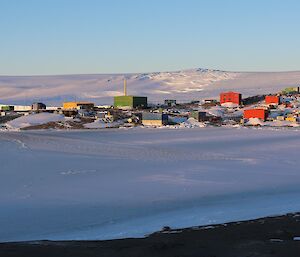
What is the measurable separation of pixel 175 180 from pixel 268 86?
155162 millimetres

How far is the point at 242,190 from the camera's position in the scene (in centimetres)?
1494

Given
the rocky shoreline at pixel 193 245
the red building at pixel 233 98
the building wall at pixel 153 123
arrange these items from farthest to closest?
the red building at pixel 233 98
the building wall at pixel 153 123
the rocky shoreline at pixel 193 245

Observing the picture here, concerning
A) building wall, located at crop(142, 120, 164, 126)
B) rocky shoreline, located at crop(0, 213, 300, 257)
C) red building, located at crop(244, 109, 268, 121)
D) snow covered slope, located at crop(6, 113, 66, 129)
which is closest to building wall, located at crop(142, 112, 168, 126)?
building wall, located at crop(142, 120, 164, 126)

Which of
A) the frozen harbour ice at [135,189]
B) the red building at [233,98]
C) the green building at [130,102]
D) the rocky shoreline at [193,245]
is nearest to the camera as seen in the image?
the rocky shoreline at [193,245]

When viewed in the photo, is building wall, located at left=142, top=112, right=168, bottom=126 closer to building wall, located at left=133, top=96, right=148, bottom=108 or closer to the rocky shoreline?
→ building wall, located at left=133, top=96, right=148, bottom=108

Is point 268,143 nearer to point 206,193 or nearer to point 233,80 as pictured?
point 206,193

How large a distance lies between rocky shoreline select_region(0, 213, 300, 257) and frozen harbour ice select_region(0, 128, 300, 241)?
0.64 meters

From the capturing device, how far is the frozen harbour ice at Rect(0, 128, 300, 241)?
11438 millimetres

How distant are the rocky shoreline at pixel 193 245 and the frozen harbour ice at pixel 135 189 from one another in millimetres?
641

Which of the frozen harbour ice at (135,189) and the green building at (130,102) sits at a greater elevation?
the green building at (130,102)

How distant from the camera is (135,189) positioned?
15.2 meters

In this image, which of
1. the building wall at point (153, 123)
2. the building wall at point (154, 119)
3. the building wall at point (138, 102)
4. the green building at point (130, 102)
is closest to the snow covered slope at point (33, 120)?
the building wall at point (154, 119)

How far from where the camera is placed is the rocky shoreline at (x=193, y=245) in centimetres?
909

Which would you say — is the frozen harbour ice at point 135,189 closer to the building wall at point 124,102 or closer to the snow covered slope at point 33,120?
the snow covered slope at point 33,120
